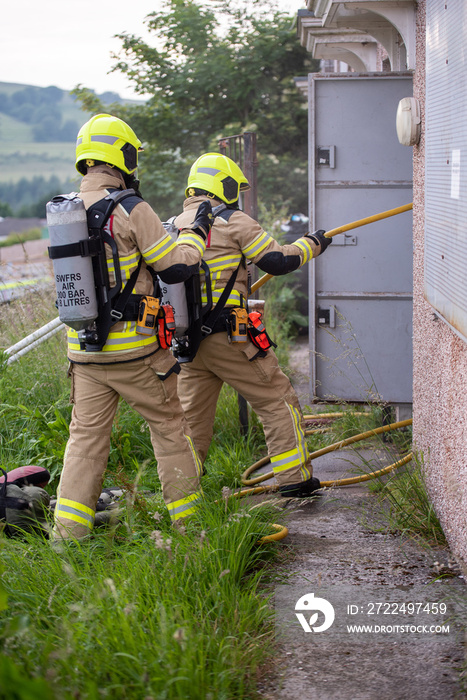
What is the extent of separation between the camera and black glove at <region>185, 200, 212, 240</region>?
378 cm

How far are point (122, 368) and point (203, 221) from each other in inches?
36.5

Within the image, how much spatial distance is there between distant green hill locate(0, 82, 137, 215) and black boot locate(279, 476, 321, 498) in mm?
62675

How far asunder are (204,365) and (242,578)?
1.52m

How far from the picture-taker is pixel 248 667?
2.34 meters

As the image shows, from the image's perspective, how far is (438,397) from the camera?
348 cm

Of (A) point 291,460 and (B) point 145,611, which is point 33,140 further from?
(B) point 145,611

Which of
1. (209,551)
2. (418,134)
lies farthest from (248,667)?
(418,134)

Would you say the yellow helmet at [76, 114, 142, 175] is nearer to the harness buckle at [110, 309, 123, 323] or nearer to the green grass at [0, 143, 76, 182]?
the harness buckle at [110, 309, 123, 323]

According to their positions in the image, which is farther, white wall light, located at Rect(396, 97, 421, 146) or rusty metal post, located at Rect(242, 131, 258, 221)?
rusty metal post, located at Rect(242, 131, 258, 221)

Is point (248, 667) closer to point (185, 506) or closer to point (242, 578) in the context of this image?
point (242, 578)

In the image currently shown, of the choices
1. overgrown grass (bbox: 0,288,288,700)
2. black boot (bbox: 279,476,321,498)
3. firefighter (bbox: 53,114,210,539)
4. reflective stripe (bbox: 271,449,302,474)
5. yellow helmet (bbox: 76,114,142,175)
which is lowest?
black boot (bbox: 279,476,321,498)

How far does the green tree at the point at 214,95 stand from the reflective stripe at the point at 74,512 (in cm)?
1036

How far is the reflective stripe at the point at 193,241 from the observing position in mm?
3727

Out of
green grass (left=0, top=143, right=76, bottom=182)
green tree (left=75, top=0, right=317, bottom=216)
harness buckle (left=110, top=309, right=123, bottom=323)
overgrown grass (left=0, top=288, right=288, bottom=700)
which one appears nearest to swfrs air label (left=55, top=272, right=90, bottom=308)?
harness buckle (left=110, top=309, right=123, bottom=323)
